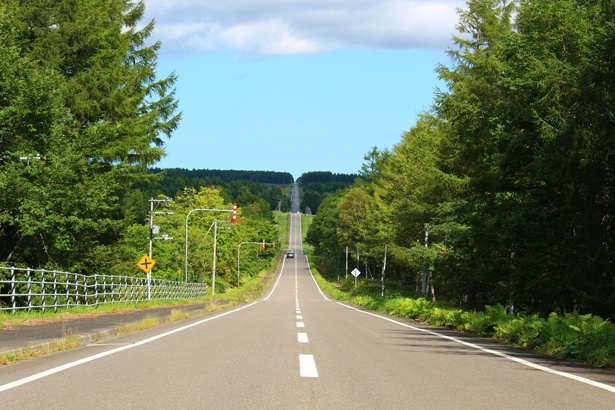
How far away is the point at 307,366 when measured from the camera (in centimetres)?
966

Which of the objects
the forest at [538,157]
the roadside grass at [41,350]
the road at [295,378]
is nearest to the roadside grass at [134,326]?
the road at [295,378]

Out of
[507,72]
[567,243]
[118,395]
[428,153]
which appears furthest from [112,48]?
[118,395]

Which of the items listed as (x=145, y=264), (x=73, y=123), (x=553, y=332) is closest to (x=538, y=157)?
(x=553, y=332)

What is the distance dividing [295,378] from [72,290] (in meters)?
24.9

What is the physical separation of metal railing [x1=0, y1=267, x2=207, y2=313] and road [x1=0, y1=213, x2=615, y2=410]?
8.68 m

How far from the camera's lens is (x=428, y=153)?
41.5 metres

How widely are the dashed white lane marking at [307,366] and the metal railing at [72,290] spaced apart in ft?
33.6

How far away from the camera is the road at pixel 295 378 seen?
22.6 ft

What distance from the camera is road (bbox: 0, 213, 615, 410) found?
689 cm

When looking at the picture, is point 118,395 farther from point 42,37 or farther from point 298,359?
point 42,37

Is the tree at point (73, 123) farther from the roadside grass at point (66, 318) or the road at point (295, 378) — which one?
the road at point (295, 378)

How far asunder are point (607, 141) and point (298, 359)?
15.9 meters

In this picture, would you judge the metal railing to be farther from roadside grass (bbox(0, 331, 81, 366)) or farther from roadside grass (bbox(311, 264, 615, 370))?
roadside grass (bbox(311, 264, 615, 370))

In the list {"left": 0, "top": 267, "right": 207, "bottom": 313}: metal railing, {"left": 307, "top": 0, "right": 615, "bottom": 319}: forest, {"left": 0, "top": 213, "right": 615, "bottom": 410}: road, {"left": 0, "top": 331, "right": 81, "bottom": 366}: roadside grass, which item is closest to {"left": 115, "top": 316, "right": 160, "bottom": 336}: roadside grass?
{"left": 0, "top": 213, "right": 615, "bottom": 410}: road
